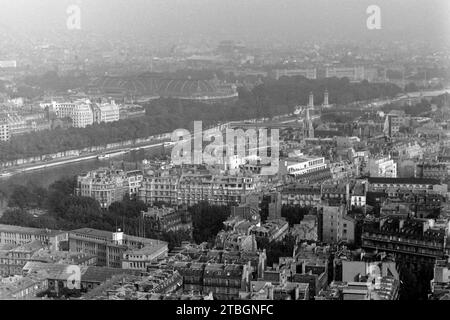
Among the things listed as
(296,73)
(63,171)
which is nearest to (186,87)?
(296,73)

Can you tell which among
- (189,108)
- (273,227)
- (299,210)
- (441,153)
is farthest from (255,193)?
(189,108)

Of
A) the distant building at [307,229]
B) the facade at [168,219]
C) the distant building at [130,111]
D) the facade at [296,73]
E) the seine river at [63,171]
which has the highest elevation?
the facade at [296,73]

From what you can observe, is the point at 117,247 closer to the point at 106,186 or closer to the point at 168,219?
the point at 168,219

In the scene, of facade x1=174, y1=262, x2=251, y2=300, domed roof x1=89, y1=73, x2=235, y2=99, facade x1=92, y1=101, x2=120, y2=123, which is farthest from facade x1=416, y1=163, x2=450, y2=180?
domed roof x1=89, y1=73, x2=235, y2=99

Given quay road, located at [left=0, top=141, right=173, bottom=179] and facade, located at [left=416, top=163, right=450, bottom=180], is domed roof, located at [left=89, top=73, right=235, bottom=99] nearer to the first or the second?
quay road, located at [left=0, top=141, right=173, bottom=179]

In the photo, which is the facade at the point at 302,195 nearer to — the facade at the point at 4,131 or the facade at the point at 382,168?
the facade at the point at 382,168

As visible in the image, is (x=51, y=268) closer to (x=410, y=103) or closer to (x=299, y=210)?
(x=299, y=210)

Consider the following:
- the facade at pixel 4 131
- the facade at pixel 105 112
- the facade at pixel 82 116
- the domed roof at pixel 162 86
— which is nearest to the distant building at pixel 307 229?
the facade at pixel 4 131
